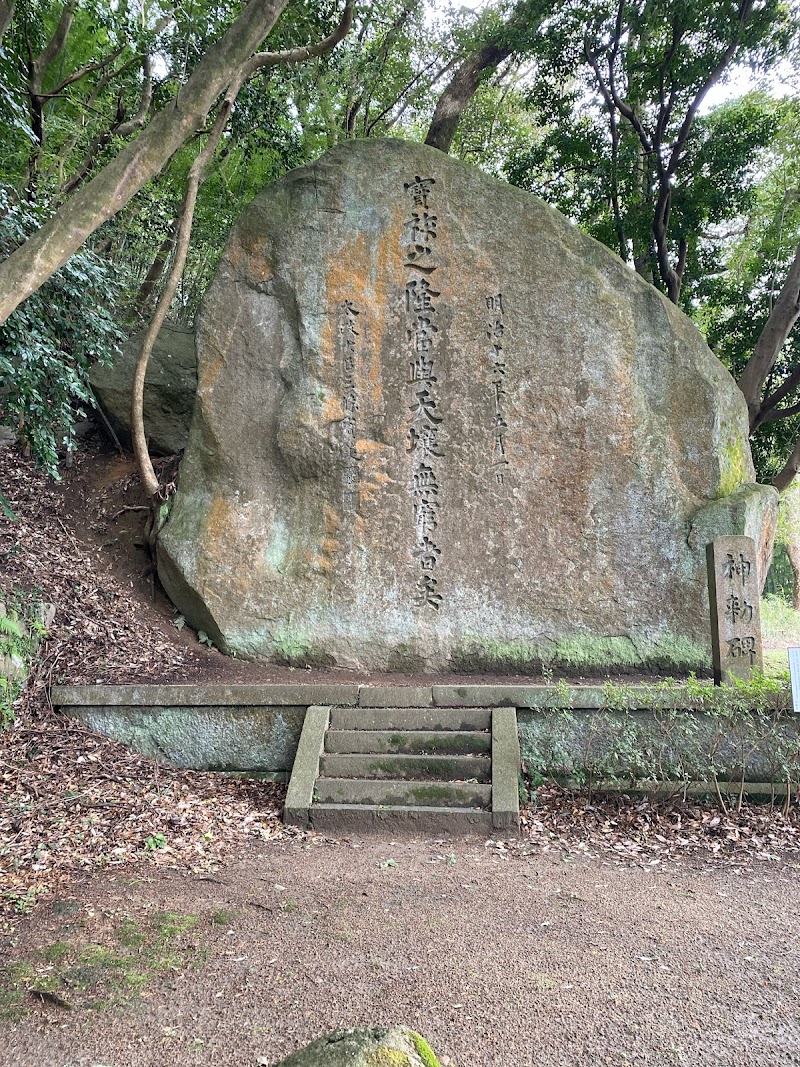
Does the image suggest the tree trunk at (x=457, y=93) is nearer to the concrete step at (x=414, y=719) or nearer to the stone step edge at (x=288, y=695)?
the stone step edge at (x=288, y=695)

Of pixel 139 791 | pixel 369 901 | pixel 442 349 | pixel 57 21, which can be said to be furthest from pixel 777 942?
pixel 57 21

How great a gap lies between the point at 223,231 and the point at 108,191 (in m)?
6.90

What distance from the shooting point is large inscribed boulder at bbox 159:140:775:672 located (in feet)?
20.7

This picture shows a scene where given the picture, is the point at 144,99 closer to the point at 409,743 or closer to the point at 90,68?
the point at 90,68

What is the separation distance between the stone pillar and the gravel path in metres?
1.48

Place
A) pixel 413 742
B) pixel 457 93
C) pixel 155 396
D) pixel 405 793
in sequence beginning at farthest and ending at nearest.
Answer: pixel 457 93 < pixel 155 396 < pixel 413 742 < pixel 405 793

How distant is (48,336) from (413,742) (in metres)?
4.15

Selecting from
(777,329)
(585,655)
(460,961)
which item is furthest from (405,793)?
(777,329)

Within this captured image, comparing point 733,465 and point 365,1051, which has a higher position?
point 733,465

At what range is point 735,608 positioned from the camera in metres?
5.28

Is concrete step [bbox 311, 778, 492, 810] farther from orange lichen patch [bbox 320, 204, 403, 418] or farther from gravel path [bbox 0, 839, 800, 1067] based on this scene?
orange lichen patch [bbox 320, 204, 403, 418]

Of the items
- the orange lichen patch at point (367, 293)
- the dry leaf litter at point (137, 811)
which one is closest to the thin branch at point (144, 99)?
the orange lichen patch at point (367, 293)

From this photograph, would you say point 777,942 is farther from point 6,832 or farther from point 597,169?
point 597,169

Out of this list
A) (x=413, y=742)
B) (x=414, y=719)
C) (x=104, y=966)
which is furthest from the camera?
(x=414, y=719)
